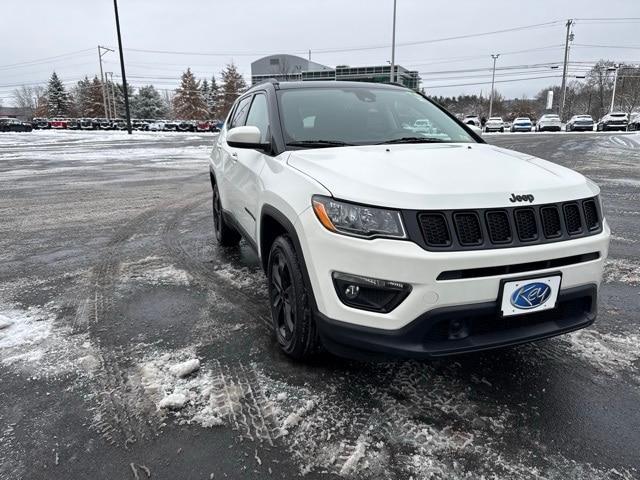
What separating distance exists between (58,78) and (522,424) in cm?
9160

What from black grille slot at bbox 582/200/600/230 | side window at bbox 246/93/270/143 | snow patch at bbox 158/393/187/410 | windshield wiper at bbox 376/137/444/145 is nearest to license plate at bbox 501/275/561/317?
black grille slot at bbox 582/200/600/230

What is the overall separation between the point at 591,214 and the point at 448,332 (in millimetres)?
1073

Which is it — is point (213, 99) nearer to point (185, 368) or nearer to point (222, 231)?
point (222, 231)

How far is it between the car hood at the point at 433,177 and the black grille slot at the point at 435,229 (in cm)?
5

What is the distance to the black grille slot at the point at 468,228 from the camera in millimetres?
2137

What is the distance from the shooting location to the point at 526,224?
2.24 metres

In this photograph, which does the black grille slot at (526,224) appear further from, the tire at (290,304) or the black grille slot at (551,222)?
the tire at (290,304)

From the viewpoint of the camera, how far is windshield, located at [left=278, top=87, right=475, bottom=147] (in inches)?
131

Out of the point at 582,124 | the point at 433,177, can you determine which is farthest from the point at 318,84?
the point at 582,124

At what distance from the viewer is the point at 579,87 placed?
8769 cm

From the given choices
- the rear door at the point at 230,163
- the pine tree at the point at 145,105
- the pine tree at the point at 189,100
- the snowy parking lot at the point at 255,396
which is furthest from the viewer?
the pine tree at the point at 145,105

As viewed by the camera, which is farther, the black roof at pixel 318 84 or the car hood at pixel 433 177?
the black roof at pixel 318 84

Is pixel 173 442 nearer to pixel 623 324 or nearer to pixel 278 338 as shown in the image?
pixel 278 338

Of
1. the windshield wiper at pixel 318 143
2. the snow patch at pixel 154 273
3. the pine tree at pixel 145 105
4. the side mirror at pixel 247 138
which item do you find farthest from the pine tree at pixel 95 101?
the windshield wiper at pixel 318 143
